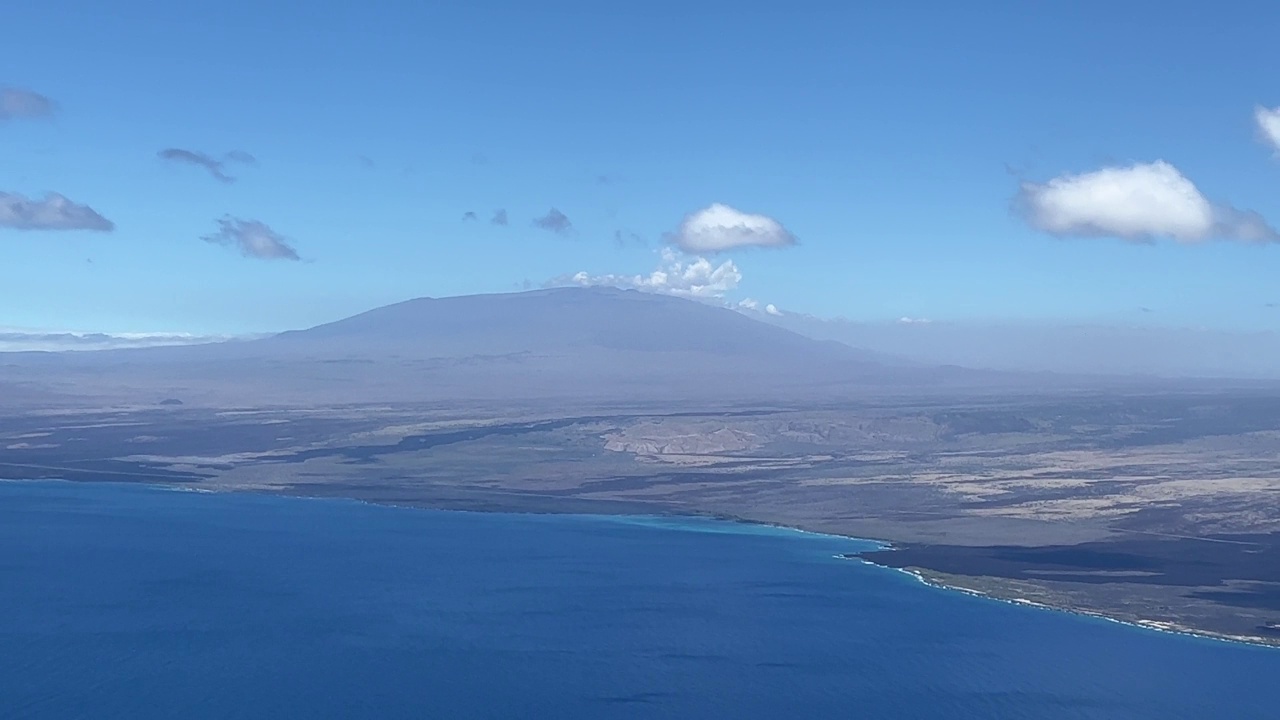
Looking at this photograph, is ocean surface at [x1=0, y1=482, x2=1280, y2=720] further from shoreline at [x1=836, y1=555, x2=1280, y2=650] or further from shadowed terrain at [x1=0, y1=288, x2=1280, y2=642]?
shadowed terrain at [x1=0, y1=288, x2=1280, y2=642]

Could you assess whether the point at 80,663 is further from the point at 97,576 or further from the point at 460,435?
the point at 460,435

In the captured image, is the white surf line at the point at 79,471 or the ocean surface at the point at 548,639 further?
the white surf line at the point at 79,471

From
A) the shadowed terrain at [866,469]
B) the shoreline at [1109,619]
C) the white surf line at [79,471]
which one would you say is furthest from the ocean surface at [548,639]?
the white surf line at [79,471]

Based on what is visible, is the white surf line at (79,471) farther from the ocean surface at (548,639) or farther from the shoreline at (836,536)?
the ocean surface at (548,639)

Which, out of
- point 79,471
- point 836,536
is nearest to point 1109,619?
point 836,536

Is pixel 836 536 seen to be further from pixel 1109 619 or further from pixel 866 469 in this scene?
pixel 866 469

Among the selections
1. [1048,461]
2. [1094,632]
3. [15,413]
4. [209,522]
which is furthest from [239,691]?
[15,413]
